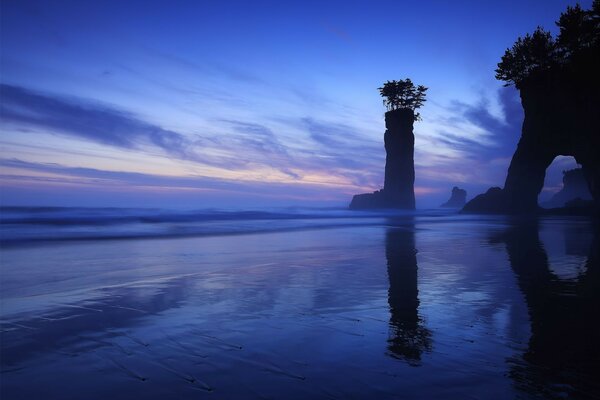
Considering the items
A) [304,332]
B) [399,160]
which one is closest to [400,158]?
[399,160]

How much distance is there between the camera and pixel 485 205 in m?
54.8

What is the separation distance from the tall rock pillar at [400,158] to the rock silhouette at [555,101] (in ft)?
103

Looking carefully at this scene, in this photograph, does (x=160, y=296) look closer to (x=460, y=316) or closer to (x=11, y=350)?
(x=11, y=350)

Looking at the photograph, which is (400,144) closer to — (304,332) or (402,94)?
(402,94)

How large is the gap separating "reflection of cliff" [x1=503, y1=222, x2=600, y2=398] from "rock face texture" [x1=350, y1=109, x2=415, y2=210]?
249 feet

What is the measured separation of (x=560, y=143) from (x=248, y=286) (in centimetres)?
5012

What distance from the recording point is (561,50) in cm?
4166

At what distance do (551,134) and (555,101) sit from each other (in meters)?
3.99

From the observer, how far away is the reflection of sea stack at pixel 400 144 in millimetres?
79188

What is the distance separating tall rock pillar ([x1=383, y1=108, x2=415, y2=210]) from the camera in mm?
80438

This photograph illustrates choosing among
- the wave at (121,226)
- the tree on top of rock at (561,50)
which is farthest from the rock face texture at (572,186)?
the wave at (121,226)

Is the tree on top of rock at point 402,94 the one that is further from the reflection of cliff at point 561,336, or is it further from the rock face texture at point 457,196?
the rock face texture at point 457,196

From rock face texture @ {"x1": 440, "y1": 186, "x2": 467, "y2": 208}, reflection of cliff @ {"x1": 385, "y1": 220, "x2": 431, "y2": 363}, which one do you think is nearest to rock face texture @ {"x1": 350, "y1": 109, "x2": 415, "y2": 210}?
reflection of cliff @ {"x1": 385, "y1": 220, "x2": 431, "y2": 363}

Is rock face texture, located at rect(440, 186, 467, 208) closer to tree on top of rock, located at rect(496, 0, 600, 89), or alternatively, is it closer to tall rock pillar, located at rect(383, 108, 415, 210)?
tall rock pillar, located at rect(383, 108, 415, 210)
